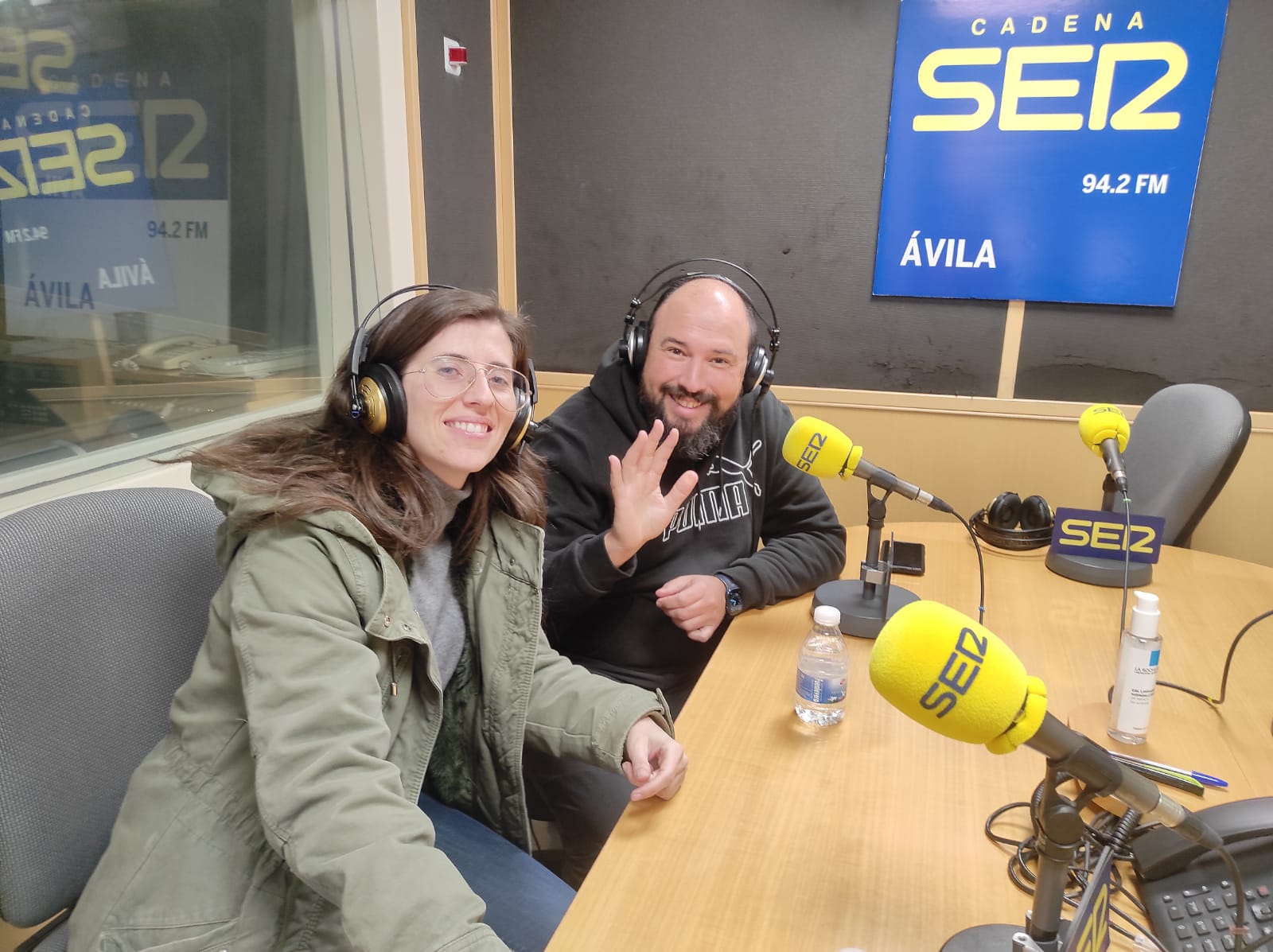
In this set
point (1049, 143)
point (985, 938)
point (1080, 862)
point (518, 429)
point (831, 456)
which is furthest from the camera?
point (1049, 143)

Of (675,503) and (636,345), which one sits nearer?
(675,503)

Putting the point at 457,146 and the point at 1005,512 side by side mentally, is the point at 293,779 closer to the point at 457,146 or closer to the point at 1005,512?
the point at 1005,512

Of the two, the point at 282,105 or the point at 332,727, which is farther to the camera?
the point at 282,105

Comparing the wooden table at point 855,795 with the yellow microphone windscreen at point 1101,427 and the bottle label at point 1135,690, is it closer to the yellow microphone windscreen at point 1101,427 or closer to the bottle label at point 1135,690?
the bottle label at point 1135,690

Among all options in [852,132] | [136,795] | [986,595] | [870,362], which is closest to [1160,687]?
[986,595]

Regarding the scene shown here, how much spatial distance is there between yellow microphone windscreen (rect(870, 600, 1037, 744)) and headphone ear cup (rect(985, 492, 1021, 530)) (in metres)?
1.38

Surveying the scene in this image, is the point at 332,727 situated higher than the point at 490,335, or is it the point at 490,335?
the point at 490,335

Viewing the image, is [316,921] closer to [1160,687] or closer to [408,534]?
[408,534]

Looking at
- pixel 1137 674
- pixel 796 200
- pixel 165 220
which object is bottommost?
pixel 1137 674

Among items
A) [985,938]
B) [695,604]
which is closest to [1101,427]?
[695,604]

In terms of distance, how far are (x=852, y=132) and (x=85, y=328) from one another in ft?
7.14

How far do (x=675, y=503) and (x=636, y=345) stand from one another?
39cm

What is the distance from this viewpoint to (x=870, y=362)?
105 inches

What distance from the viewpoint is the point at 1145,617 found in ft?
3.25
